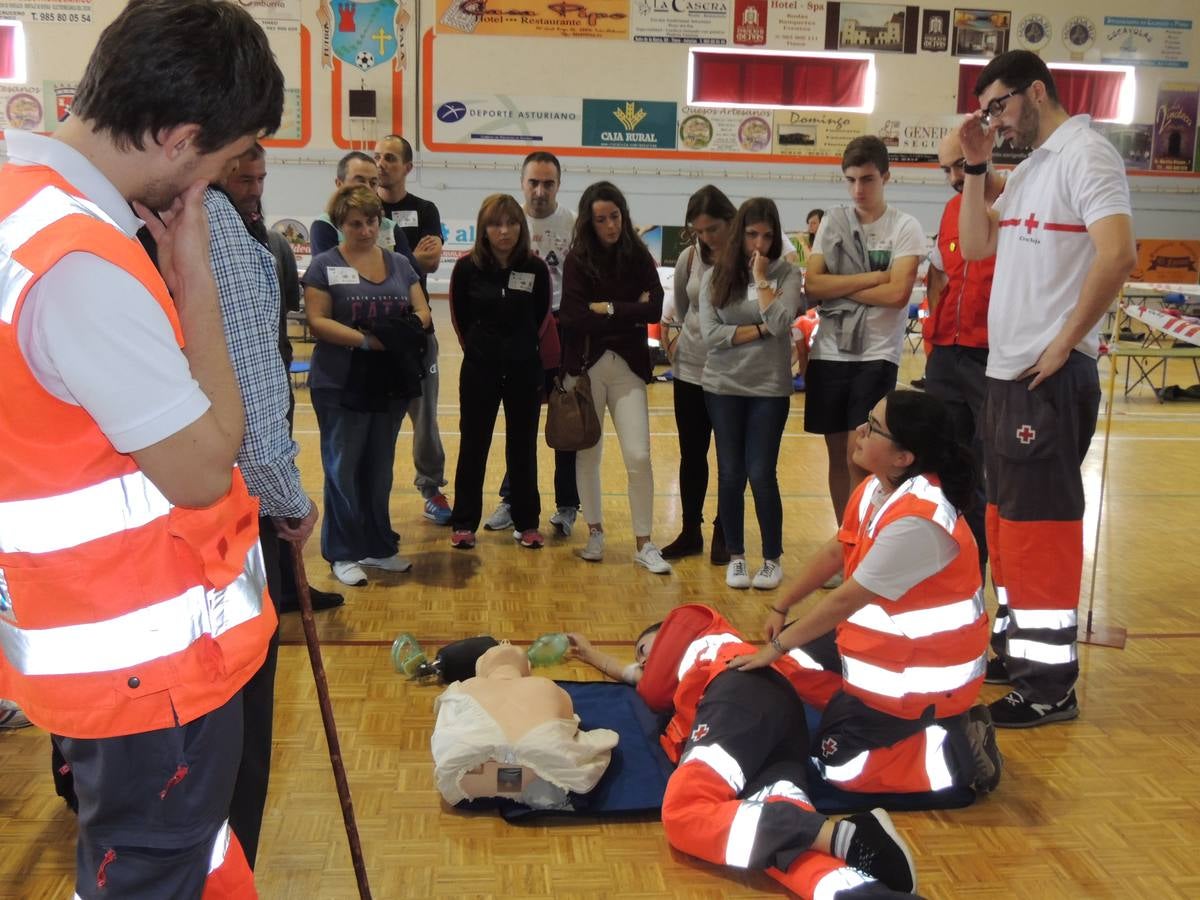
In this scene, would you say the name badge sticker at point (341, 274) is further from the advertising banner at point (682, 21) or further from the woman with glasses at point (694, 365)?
the advertising banner at point (682, 21)

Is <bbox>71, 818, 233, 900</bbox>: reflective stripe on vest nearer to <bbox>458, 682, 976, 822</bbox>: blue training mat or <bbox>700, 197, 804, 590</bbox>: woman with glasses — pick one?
<bbox>458, 682, 976, 822</bbox>: blue training mat

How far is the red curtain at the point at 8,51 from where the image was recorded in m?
12.7

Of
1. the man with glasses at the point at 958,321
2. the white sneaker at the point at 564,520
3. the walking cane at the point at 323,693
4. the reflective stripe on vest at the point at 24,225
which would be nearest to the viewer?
the reflective stripe on vest at the point at 24,225

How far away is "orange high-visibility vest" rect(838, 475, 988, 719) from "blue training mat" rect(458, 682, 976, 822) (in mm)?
229

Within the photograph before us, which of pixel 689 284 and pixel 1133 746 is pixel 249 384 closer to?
pixel 1133 746

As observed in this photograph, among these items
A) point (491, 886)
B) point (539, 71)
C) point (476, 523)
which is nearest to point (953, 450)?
point (491, 886)

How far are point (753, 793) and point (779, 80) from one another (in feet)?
40.6

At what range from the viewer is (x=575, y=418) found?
4695 millimetres

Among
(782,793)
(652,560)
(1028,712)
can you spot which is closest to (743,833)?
(782,793)

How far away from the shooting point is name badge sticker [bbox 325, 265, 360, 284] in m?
4.35

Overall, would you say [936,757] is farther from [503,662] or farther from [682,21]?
[682,21]

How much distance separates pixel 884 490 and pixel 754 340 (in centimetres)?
165

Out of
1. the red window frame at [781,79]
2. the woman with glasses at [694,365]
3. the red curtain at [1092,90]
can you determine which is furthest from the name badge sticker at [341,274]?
the red curtain at [1092,90]

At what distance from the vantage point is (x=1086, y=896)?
2441 mm
